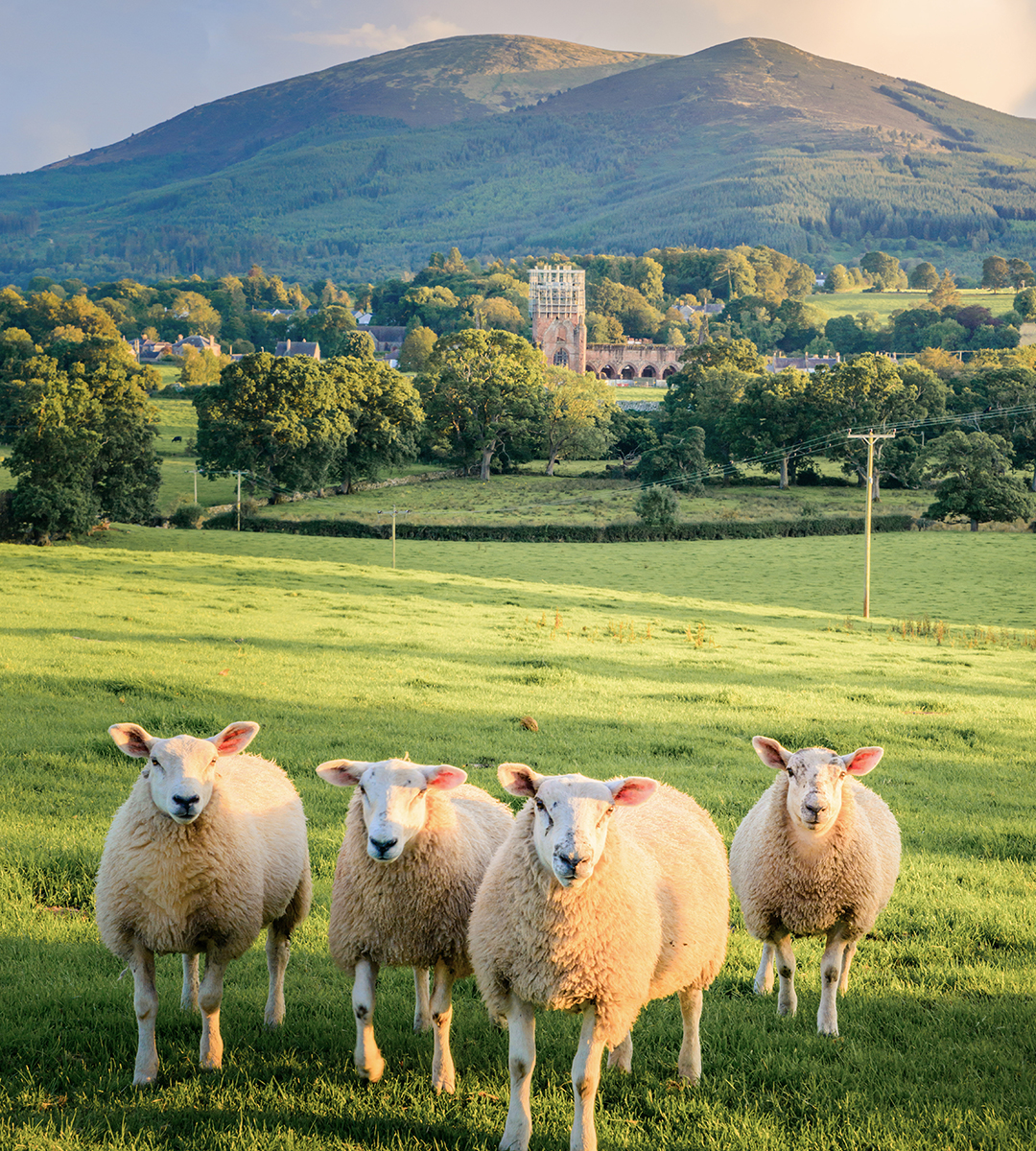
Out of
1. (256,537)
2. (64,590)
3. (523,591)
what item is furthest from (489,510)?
(64,590)

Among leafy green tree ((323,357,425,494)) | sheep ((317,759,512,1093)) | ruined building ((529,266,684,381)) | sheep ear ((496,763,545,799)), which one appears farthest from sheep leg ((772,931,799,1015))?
ruined building ((529,266,684,381))

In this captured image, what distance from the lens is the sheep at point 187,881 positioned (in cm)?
660

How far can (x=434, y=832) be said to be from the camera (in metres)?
→ 6.97

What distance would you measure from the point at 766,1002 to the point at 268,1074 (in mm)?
3613

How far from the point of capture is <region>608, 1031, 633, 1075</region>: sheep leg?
22.1 ft

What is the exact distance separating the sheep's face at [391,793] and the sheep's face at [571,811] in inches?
23.5

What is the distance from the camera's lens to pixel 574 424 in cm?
8750

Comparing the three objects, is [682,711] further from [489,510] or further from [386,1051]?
[489,510]

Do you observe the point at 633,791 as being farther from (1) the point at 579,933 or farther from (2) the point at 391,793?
(2) the point at 391,793

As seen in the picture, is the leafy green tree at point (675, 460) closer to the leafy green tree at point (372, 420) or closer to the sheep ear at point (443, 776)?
the leafy green tree at point (372, 420)

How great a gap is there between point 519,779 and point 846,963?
3572 millimetres

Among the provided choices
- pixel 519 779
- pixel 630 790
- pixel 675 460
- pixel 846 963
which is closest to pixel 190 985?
pixel 519 779

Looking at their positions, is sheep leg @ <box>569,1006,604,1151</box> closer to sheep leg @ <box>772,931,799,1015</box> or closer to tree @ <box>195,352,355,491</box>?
sheep leg @ <box>772,931,799,1015</box>

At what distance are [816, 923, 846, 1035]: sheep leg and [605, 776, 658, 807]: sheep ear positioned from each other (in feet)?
7.88
